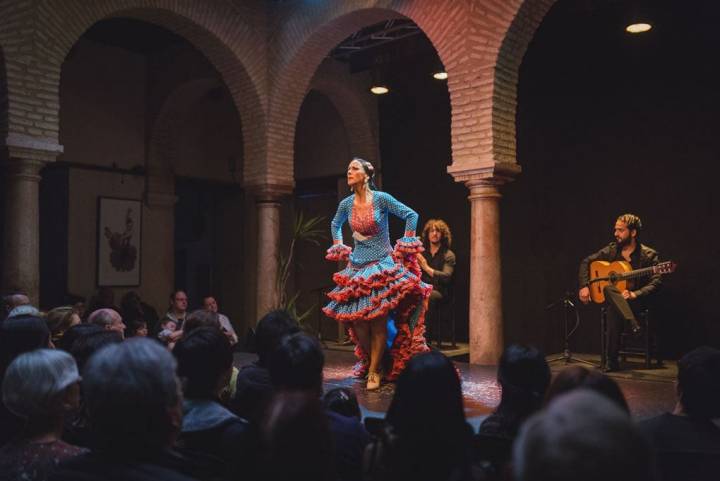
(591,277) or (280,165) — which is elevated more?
(280,165)

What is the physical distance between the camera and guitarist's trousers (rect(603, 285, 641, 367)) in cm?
671

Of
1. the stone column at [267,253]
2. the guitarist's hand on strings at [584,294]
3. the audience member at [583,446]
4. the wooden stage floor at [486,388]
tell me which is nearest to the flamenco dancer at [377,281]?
the wooden stage floor at [486,388]

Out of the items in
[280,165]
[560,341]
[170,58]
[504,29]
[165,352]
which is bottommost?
[560,341]

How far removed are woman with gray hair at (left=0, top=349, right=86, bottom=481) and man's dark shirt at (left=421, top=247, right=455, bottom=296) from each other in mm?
6593

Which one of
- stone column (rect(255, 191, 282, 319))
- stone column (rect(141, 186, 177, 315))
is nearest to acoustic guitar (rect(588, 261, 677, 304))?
stone column (rect(255, 191, 282, 319))

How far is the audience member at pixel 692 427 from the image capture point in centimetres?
224

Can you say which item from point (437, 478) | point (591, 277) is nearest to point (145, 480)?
point (437, 478)

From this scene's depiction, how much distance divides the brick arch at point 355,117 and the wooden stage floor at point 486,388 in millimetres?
4290

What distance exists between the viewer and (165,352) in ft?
5.79

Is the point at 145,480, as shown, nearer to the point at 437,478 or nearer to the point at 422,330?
the point at 437,478

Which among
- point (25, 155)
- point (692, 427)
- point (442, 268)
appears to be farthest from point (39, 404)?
point (442, 268)

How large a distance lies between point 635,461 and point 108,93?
11.2 metres

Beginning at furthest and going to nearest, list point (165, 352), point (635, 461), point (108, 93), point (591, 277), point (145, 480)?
point (108, 93) → point (591, 277) → point (165, 352) → point (145, 480) → point (635, 461)

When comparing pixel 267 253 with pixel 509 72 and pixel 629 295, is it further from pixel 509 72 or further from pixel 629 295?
pixel 629 295
